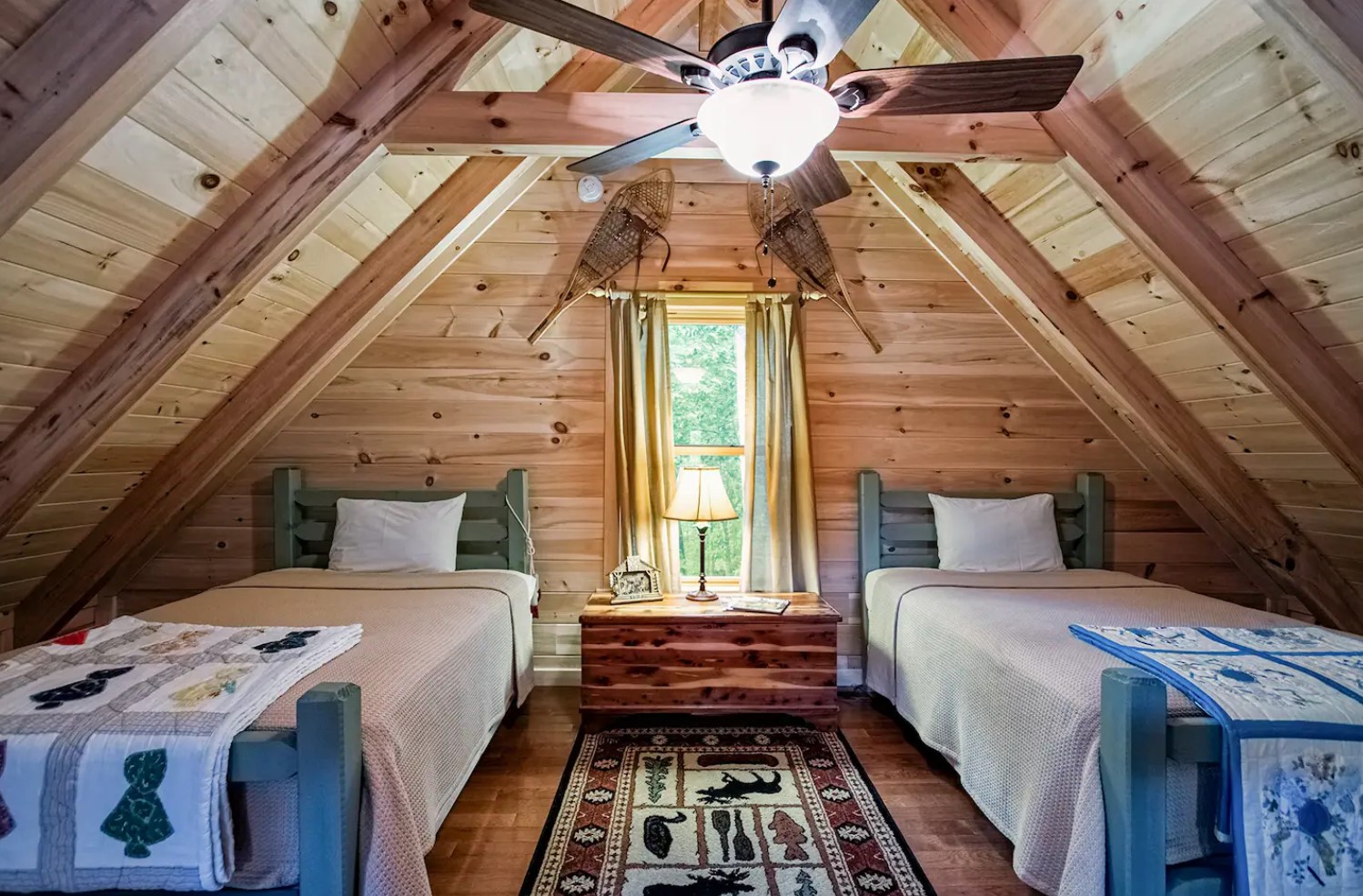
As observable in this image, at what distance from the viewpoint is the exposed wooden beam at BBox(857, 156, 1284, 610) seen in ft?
10.2

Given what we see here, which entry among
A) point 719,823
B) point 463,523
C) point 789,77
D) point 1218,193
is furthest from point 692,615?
point 1218,193

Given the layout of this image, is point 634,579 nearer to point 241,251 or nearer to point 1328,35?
point 241,251

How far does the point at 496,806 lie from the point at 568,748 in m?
0.48

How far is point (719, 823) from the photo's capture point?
228 centimetres

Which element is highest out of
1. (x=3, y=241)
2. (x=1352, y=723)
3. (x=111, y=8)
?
(x=111, y=8)

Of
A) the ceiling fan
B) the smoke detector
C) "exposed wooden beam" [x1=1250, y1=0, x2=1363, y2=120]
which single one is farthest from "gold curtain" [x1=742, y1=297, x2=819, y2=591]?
"exposed wooden beam" [x1=1250, y1=0, x2=1363, y2=120]

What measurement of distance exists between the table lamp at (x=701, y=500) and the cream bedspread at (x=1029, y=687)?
794mm

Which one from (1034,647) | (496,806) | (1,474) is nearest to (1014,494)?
(1034,647)

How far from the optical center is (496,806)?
2.43 metres

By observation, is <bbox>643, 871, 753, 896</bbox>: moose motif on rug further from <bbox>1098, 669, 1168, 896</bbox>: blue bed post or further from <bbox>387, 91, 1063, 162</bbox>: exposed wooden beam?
<bbox>387, 91, 1063, 162</bbox>: exposed wooden beam

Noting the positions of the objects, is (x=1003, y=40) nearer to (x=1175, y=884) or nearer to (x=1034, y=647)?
(x=1034, y=647)

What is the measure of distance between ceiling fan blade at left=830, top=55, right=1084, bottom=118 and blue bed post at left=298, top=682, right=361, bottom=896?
1643mm

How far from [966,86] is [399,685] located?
74.6 inches

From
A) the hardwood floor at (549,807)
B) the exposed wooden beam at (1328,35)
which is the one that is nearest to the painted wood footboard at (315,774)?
the hardwood floor at (549,807)
